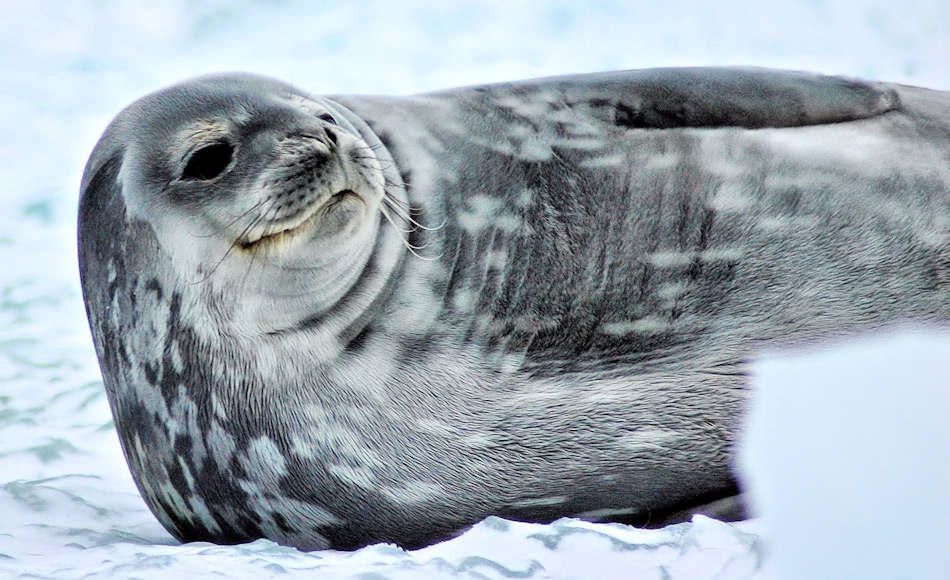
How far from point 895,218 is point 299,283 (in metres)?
1.05

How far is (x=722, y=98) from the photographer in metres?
2.04

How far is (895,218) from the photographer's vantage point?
1951 mm

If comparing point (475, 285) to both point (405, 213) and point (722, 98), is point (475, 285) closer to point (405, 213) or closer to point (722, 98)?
point (405, 213)

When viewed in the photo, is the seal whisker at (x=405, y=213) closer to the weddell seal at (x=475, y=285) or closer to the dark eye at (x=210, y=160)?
the weddell seal at (x=475, y=285)

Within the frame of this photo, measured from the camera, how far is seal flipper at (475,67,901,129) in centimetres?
203

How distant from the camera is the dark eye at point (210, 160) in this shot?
68.5 inches

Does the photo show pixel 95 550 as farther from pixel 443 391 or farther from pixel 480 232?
pixel 480 232

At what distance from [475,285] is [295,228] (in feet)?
1.20

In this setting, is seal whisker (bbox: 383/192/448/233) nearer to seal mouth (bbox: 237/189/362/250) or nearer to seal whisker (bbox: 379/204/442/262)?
seal whisker (bbox: 379/204/442/262)

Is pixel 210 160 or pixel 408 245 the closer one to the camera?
pixel 210 160

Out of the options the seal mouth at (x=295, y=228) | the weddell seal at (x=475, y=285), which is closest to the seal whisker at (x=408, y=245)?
the weddell seal at (x=475, y=285)

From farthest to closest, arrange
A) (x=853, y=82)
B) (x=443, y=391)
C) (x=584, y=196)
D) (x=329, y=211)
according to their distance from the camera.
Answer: (x=853, y=82) → (x=584, y=196) → (x=443, y=391) → (x=329, y=211)

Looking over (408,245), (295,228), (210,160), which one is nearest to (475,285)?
(408,245)

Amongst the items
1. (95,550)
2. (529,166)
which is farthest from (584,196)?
(95,550)
